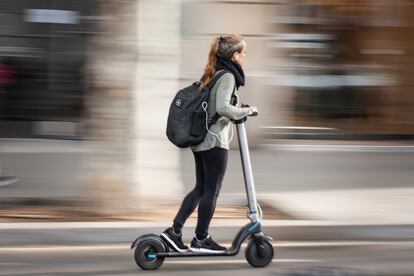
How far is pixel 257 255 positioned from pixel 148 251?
0.78 m

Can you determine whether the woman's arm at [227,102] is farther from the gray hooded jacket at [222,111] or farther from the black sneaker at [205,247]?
the black sneaker at [205,247]

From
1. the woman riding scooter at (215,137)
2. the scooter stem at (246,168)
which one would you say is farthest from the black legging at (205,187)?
the scooter stem at (246,168)

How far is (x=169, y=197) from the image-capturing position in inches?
330

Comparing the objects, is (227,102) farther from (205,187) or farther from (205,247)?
(205,247)

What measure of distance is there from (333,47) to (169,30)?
572cm

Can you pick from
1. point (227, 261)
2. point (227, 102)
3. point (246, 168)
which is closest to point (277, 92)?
point (227, 261)

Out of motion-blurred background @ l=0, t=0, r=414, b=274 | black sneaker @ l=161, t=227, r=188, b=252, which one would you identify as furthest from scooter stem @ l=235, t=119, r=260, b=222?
motion-blurred background @ l=0, t=0, r=414, b=274

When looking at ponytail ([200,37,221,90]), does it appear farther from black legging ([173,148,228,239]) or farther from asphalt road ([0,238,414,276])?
asphalt road ([0,238,414,276])

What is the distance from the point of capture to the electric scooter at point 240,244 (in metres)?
6.44

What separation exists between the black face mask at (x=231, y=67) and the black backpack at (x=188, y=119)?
7 cm

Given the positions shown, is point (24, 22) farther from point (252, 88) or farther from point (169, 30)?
point (169, 30)

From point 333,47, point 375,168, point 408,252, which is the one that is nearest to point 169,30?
point 408,252

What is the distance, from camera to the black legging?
6375mm

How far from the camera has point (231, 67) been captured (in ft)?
20.8
